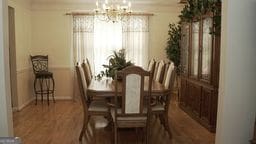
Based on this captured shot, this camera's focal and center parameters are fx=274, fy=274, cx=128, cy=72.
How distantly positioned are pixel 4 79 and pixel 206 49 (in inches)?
125

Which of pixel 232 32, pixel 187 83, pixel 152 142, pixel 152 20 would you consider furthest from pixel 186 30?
pixel 232 32

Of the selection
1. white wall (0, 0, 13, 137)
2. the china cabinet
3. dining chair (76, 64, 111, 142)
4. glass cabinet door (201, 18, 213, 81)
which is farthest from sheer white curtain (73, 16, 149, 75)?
white wall (0, 0, 13, 137)

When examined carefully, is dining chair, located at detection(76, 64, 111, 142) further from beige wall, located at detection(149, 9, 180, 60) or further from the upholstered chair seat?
beige wall, located at detection(149, 9, 180, 60)

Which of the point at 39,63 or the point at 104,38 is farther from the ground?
the point at 104,38

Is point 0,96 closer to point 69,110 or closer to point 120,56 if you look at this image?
point 120,56

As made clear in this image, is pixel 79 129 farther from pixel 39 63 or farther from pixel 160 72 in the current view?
pixel 39 63

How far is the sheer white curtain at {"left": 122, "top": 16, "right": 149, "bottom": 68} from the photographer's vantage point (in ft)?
22.3

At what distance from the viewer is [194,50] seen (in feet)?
16.9

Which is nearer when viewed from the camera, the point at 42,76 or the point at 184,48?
the point at 184,48

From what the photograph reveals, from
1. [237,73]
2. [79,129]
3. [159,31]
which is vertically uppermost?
[159,31]

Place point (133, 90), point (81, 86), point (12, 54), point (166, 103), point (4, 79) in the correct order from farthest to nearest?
point (12, 54) → point (166, 103) → point (81, 86) → point (133, 90) → point (4, 79)

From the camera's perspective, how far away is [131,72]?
10.6 ft

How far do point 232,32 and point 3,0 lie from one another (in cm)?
219

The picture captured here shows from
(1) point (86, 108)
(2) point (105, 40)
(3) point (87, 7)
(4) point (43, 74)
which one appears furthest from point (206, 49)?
(4) point (43, 74)
